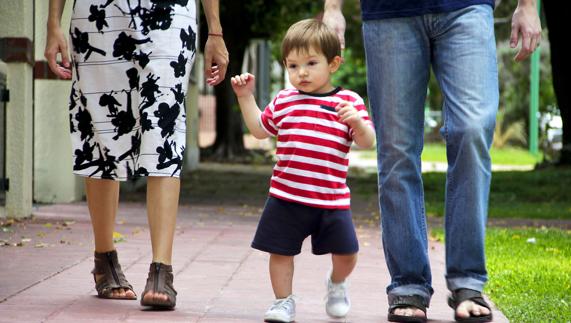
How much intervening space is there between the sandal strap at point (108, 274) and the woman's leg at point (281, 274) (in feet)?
2.42

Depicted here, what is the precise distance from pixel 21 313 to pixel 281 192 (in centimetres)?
107

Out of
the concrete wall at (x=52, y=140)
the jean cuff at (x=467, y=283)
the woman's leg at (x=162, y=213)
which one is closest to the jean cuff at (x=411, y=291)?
the jean cuff at (x=467, y=283)

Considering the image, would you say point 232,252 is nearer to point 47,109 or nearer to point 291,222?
point 291,222

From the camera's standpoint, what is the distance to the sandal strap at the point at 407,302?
4398 millimetres

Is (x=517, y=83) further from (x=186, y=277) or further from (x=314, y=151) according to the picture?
(x=314, y=151)

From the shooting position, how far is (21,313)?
4.34 meters

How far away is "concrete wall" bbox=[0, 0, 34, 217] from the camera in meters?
8.44

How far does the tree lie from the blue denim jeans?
17144mm

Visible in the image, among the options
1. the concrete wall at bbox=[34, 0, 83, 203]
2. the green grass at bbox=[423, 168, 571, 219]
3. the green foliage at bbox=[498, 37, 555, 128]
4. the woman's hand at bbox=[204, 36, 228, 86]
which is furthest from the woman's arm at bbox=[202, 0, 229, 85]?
the green foliage at bbox=[498, 37, 555, 128]

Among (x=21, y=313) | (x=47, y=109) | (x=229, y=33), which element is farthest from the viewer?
(x=229, y=33)

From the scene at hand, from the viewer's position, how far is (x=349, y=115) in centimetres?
419

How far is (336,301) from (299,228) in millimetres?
337

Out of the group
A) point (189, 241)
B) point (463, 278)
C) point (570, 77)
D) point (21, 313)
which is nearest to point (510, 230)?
point (189, 241)

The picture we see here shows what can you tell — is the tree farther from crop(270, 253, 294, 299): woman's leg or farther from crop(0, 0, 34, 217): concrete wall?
crop(270, 253, 294, 299): woman's leg
